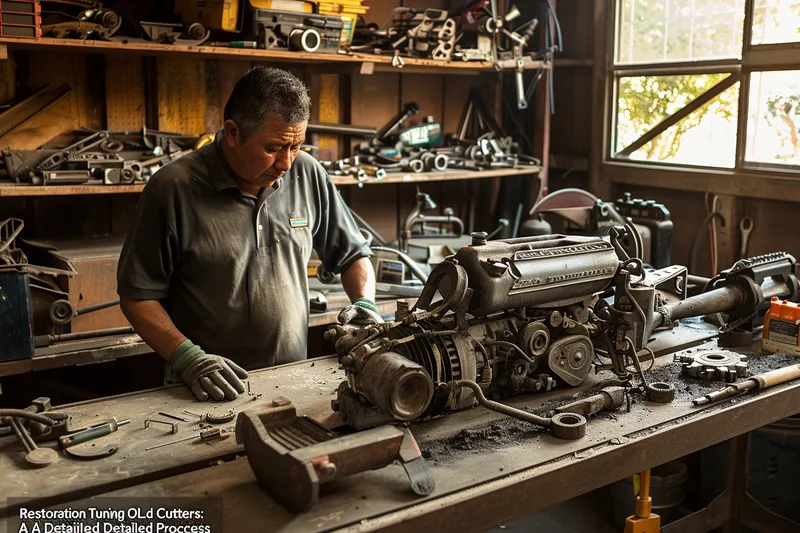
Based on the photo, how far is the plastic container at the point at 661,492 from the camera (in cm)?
303

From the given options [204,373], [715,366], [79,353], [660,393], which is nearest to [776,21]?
[715,366]

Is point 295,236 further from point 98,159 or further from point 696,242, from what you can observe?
point 696,242

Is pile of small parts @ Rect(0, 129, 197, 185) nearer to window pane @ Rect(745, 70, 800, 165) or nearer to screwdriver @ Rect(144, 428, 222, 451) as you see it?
screwdriver @ Rect(144, 428, 222, 451)

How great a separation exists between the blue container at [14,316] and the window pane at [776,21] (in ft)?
10.8

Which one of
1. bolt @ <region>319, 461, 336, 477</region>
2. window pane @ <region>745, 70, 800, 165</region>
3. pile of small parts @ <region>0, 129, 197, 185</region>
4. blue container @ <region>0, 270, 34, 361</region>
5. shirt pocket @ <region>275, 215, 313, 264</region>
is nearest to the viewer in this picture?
bolt @ <region>319, 461, 336, 477</region>

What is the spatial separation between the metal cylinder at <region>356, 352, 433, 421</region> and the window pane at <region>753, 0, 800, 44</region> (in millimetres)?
2723

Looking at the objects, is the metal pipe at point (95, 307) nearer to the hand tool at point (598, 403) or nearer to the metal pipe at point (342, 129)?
the metal pipe at point (342, 129)

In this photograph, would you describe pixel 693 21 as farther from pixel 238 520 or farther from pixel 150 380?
pixel 238 520

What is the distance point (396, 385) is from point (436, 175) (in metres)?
2.43

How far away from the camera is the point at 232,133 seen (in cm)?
215

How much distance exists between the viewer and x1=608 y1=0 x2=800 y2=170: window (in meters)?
3.54

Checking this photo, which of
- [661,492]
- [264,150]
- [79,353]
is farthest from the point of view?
[661,492]

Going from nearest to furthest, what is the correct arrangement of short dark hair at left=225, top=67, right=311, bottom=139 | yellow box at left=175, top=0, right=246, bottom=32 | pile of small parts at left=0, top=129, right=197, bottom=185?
1. short dark hair at left=225, top=67, right=311, bottom=139
2. pile of small parts at left=0, top=129, right=197, bottom=185
3. yellow box at left=175, top=0, right=246, bottom=32

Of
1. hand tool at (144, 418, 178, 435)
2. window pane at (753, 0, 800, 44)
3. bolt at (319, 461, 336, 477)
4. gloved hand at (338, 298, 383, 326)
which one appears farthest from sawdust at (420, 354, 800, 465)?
window pane at (753, 0, 800, 44)
